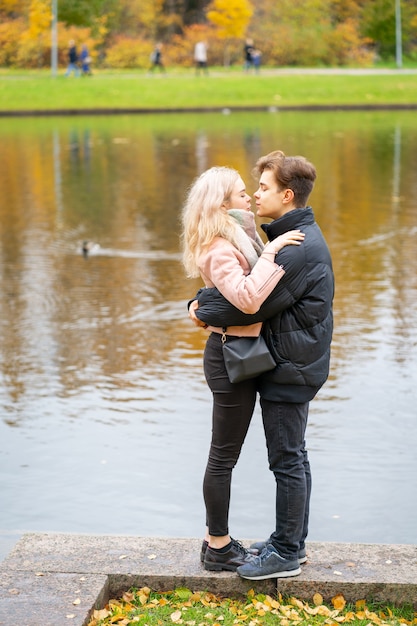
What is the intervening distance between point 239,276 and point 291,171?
431 mm

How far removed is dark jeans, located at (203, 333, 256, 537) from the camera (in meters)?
4.25

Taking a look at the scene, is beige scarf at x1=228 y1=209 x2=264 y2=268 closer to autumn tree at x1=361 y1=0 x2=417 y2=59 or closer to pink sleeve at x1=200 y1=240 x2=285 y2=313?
pink sleeve at x1=200 y1=240 x2=285 y2=313

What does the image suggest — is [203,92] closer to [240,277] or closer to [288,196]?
[288,196]

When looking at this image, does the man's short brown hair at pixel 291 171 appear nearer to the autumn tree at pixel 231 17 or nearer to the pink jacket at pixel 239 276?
the pink jacket at pixel 239 276

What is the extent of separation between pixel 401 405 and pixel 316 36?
158 ft

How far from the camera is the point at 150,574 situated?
14.1 feet

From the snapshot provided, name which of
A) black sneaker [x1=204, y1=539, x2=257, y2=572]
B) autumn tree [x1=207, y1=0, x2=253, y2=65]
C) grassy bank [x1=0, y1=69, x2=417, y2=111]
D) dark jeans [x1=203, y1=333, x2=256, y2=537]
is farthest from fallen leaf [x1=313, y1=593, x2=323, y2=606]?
autumn tree [x1=207, y1=0, x2=253, y2=65]

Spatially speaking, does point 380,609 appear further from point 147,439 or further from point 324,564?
point 147,439

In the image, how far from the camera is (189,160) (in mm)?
20766

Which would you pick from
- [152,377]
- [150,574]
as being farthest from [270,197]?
[152,377]

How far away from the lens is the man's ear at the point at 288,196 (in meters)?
4.20

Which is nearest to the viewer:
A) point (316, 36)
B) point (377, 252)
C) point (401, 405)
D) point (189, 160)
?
point (401, 405)

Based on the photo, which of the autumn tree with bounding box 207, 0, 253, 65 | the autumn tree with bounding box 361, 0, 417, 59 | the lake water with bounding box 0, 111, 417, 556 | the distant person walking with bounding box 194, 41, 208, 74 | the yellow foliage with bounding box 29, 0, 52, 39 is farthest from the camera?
the autumn tree with bounding box 361, 0, 417, 59

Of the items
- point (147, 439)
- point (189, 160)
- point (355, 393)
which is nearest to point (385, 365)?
point (355, 393)
